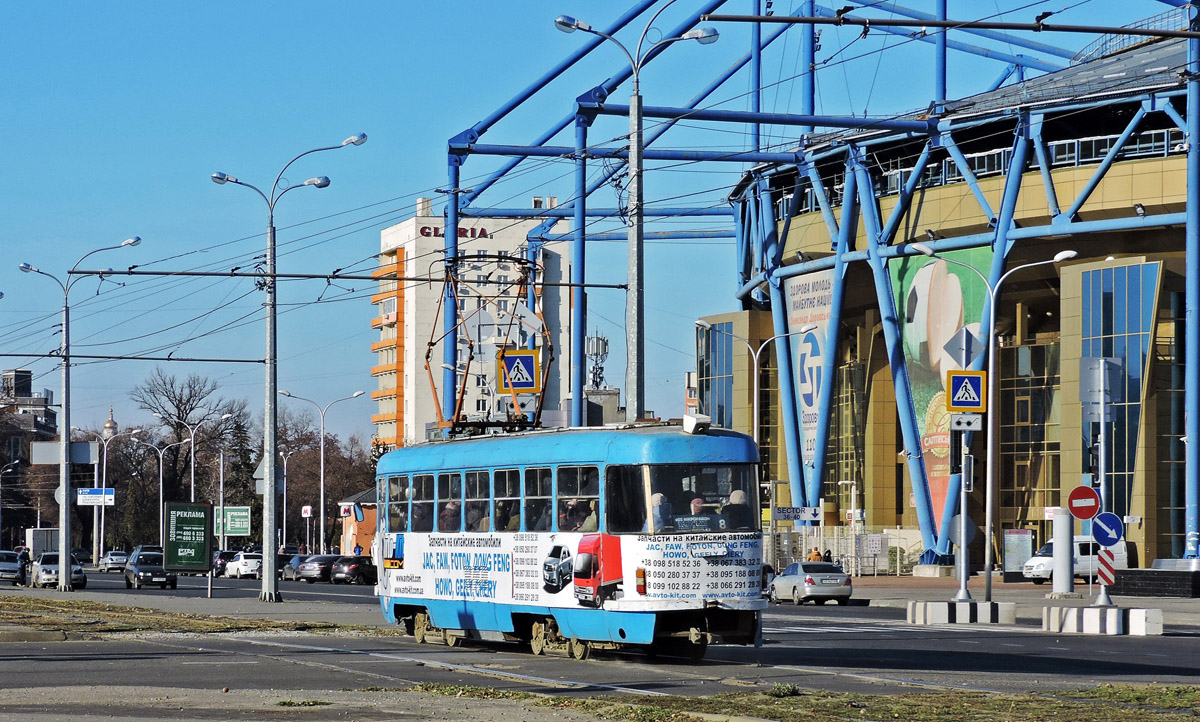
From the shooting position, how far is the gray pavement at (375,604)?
99.2 ft

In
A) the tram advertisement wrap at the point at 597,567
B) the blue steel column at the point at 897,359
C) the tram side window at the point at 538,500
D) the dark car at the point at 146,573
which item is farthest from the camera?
the blue steel column at the point at 897,359

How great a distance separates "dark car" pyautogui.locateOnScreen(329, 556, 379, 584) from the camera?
64.1 meters

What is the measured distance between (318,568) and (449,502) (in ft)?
152

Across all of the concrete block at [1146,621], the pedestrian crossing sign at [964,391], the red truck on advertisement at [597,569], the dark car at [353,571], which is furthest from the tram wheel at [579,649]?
the dark car at [353,571]

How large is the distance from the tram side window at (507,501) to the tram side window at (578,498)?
0.95m

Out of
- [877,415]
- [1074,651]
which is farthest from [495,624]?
[877,415]

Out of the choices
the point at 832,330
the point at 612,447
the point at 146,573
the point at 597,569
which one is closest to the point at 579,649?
the point at 597,569

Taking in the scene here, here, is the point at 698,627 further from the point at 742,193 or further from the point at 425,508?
the point at 742,193

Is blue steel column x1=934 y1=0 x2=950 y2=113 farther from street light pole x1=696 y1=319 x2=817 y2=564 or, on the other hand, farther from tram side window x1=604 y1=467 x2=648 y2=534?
tram side window x1=604 y1=467 x2=648 y2=534

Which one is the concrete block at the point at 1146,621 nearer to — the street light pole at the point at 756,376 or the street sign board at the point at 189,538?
the street light pole at the point at 756,376

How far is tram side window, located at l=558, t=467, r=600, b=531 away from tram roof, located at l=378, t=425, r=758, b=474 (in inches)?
5.7

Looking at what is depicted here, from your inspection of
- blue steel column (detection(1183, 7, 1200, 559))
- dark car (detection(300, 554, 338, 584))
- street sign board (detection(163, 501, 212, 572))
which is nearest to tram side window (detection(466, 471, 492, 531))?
street sign board (detection(163, 501, 212, 572))

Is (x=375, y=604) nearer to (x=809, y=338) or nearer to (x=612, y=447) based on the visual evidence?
(x=612, y=447)

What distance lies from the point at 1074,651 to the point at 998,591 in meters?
27.3
